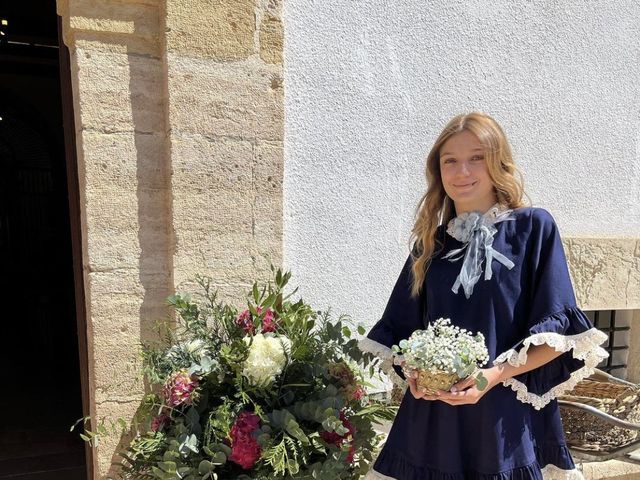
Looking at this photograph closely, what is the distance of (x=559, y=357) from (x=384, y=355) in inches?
19.9

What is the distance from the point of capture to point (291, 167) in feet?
7.02

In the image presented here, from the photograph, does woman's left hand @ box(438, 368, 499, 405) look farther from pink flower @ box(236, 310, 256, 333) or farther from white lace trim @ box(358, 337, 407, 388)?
pink flower @ box(236, 310, 256, 333)

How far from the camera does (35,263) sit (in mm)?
6078

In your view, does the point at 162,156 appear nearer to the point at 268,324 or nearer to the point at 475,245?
the point at 268,324

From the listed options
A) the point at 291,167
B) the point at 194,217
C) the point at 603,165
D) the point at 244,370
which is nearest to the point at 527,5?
the point at 603,165

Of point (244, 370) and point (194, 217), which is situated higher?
point (194, 217)

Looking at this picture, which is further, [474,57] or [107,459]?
[474,57]

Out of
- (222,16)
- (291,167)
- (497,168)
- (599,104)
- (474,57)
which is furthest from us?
(599,104)

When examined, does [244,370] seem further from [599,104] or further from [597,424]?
[599,104]

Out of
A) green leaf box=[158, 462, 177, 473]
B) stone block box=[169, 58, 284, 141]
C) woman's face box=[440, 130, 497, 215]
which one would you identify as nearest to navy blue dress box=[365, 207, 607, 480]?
woman's face box=[440, 130, 497, 215]

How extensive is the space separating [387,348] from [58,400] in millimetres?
3904

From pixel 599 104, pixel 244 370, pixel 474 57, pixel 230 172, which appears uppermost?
pixel 474 57

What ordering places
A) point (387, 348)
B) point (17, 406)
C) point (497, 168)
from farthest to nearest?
1. point (17, 406)
2. point (387, 348)
3. point (497, 168)

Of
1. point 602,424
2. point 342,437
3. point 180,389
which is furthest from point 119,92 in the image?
point 602,424
